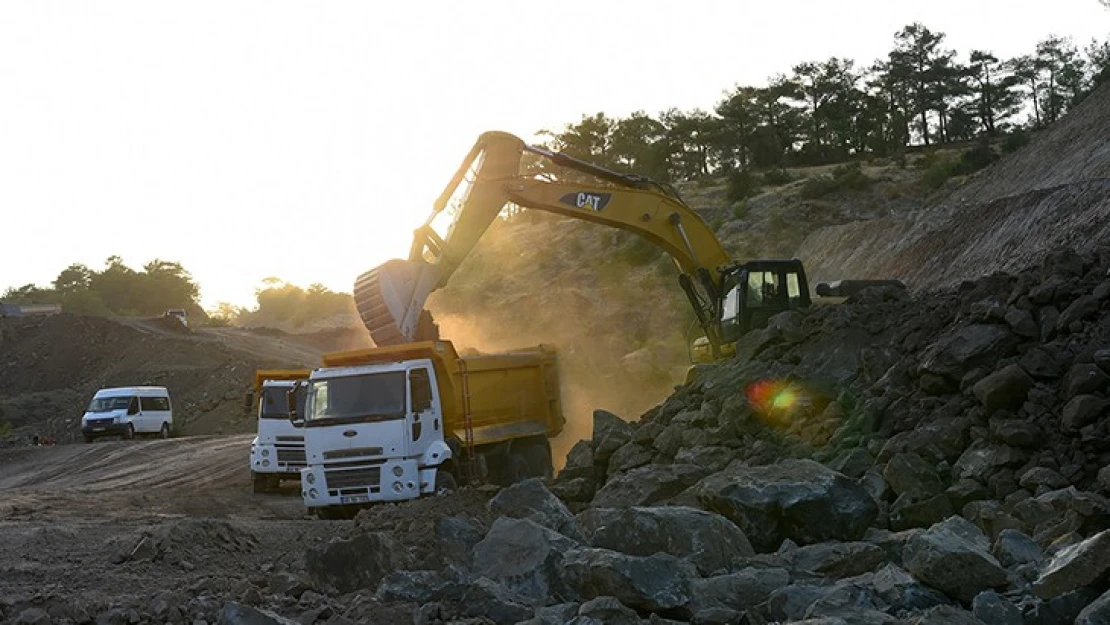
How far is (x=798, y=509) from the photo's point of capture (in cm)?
1078

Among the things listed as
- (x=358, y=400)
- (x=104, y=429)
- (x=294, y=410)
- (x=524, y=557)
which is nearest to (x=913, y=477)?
(x=524, y=557)

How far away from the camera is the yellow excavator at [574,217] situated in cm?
2173

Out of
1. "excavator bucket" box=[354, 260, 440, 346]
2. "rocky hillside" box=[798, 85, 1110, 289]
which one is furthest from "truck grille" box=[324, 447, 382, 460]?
"rocky hillside" box=[798, 85, 1110, 289]

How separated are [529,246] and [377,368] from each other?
5054 cm

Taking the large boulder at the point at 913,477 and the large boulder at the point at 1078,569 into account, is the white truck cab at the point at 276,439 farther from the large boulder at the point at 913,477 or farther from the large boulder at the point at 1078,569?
the large boulder at the point at 1078,569

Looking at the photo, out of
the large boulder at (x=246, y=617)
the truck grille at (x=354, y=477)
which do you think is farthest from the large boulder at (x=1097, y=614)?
the truck grille at (x=354, y=477)

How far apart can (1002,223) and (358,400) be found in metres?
22.5

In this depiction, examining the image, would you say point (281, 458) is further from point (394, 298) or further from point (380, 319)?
point (394, 298)

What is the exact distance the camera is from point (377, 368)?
60.0 feet

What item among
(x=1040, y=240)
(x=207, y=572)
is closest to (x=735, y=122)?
(x=1040, y=240)

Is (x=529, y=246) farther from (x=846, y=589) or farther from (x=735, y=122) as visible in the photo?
(x=846, y=589)

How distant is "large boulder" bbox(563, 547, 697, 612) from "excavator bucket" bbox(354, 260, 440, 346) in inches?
499

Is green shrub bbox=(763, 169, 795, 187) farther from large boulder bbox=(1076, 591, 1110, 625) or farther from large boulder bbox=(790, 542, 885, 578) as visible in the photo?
large boulder bbox=(1076, 591, 1110, 625)

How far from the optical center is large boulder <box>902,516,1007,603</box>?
827cm
